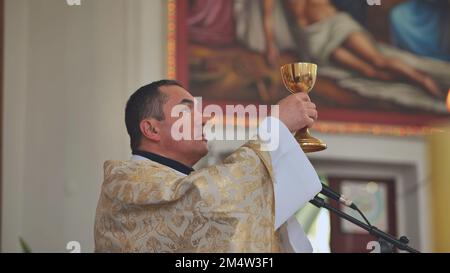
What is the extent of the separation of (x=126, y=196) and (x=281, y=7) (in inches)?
191

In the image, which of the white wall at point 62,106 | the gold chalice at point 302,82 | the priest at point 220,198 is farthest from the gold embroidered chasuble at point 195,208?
the white wall at point 62,106

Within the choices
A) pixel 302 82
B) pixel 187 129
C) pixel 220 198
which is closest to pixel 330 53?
pixel 302 82

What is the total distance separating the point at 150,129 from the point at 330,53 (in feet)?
15.2

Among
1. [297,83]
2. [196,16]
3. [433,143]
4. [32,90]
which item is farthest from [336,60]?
[297,83]

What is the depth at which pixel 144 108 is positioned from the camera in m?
2.92

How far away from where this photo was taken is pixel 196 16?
695 cm

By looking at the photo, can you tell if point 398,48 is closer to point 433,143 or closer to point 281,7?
point 281,7

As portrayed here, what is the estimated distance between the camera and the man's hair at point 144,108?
290cm

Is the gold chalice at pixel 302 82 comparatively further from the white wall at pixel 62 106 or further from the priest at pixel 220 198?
the white wall at pixel 62 106

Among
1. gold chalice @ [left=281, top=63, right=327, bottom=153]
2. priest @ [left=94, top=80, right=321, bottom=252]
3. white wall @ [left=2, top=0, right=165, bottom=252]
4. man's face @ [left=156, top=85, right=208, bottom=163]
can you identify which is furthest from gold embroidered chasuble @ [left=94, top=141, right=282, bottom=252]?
white wall @ [left=2, top=0, right=165, bottom=252]

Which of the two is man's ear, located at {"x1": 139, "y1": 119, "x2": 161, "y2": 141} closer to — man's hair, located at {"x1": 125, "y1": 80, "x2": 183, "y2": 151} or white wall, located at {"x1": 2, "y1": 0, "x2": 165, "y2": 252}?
man's hair, located at {"x1": 125, "y1": 80, "x2": 183, "y2": 151}

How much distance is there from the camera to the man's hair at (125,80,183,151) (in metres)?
2.90

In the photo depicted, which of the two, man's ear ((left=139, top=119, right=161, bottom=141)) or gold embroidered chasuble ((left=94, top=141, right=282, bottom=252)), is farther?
man's ear ((left=139, top=119, right=161, bottom=141))

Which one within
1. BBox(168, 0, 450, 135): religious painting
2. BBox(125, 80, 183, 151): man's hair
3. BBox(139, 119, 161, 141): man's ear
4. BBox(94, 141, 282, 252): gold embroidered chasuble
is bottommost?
BBox(94, 141, 282, 252): gold embroidered chasuble
